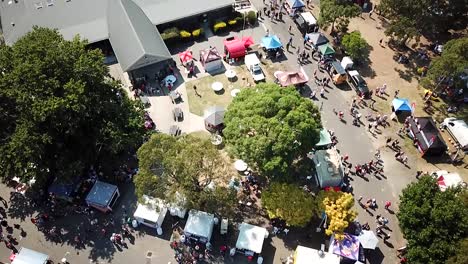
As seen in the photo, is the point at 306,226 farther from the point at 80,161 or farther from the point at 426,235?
the point at 80,161

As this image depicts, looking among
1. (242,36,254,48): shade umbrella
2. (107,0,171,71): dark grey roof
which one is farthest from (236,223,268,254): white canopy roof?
(242,36,254,48): shade umbrella

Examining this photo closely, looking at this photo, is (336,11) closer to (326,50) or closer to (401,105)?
(326,50)

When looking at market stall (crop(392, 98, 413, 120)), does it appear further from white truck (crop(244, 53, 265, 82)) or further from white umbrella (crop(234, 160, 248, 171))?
white umbrella (crop(234, 160, 248, 171))

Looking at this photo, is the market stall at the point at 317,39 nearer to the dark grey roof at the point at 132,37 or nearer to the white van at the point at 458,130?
the white van at the point at 458,130

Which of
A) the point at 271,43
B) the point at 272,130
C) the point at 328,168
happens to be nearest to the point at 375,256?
the point at 328,168

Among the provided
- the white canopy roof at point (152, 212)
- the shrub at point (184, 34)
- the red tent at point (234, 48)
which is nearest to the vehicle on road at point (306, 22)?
the red tent at point (234, 48)

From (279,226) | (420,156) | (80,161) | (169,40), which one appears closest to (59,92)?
(80,161)
